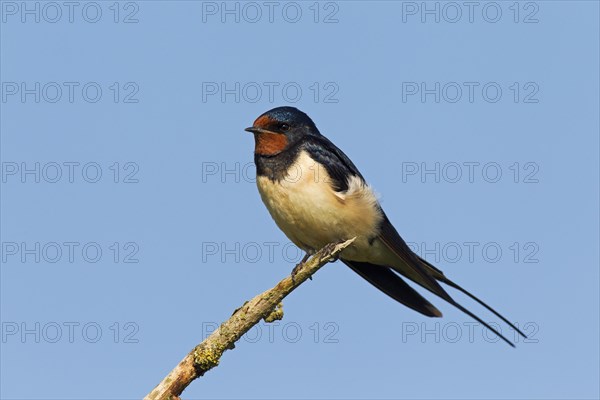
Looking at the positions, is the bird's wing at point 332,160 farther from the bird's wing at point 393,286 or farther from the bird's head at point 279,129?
the bird's wing at point 393,286

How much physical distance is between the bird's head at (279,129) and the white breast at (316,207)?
6.7 inches

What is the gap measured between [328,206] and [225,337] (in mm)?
1351

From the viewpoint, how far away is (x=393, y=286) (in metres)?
5.15

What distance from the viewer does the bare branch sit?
3309 millimetres

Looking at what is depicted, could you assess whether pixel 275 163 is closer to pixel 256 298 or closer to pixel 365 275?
pixel 365 275

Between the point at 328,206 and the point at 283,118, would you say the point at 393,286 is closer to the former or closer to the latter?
the point at 328,206

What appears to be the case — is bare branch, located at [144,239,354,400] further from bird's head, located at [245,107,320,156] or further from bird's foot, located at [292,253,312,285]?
bird's head, located at [245,107,320,156]

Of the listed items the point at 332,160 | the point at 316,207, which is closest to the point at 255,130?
the point at 332,160

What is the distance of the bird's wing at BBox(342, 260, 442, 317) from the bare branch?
1.23 m

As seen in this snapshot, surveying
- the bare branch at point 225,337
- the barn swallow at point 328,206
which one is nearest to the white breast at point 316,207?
the barn swallow at point 328,206

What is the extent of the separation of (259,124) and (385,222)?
0.88 meters

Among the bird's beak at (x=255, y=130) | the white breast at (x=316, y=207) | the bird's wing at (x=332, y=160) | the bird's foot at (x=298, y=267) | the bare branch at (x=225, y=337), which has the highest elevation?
the bird's beak at (x=255, y=130)

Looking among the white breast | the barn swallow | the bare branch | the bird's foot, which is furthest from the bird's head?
the bare branch

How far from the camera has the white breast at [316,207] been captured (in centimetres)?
466
